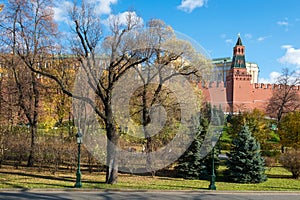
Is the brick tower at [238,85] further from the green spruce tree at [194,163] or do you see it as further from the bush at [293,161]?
the green spruce tree at [194,163]

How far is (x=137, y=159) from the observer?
1397 centimetres

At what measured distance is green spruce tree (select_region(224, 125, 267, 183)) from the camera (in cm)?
1348

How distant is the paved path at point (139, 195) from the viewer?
28.2 feet

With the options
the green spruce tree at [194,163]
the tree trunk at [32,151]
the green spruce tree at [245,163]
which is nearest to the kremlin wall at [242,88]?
the green spruce tree at [245,163]

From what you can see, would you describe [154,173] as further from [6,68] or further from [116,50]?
[6,68]

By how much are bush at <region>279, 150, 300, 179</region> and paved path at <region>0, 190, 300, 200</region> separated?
394cm

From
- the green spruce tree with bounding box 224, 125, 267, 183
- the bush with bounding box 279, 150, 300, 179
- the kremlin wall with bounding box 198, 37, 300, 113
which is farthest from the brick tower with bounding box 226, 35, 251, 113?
the green spruce tree with bounding box 224, 125, 267, 183

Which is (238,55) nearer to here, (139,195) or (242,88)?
(242,88)

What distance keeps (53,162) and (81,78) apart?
13.4ft

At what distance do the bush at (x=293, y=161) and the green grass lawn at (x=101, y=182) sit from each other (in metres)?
0.46

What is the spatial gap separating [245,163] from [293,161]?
8.35 feet

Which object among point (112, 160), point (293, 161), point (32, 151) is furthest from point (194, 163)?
point (32, 151)

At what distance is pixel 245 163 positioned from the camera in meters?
13.7

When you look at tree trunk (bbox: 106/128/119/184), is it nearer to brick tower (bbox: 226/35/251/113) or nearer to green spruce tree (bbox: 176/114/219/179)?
green spruce tree (bbox: 176/114/219/179)
